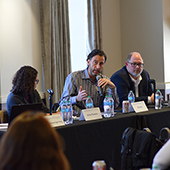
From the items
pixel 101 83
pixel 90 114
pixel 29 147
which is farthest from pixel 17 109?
pixel 29 147

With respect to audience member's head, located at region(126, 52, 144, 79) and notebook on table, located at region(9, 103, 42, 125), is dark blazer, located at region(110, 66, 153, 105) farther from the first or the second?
notebook on table, located at region(9, 103, 42, 125)

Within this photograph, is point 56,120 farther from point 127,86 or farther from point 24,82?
point 127,86

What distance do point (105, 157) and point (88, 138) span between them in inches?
10.4

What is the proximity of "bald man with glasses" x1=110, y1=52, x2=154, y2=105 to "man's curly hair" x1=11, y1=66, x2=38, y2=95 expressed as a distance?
1.15m

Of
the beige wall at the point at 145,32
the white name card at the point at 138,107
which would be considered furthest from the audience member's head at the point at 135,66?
the beige wall at the point at 145,32

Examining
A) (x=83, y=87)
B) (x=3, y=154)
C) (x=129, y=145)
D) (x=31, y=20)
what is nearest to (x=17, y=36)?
(x=31, y=20)

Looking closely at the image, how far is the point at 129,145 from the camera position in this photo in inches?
91.1

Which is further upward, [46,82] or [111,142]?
[46,82]

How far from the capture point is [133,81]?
4.07 metres

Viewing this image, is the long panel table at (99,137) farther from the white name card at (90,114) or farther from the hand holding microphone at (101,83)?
the hand holding microphone at (101,83)

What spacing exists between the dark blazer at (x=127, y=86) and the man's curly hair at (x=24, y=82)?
1.15 meters

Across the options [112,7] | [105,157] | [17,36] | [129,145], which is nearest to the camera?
[129,145]

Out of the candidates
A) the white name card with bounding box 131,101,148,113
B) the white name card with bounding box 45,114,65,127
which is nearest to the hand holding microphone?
the white name card with bounding box 131,101,148,113

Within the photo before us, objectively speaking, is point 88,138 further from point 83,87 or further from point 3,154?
point 3,154
